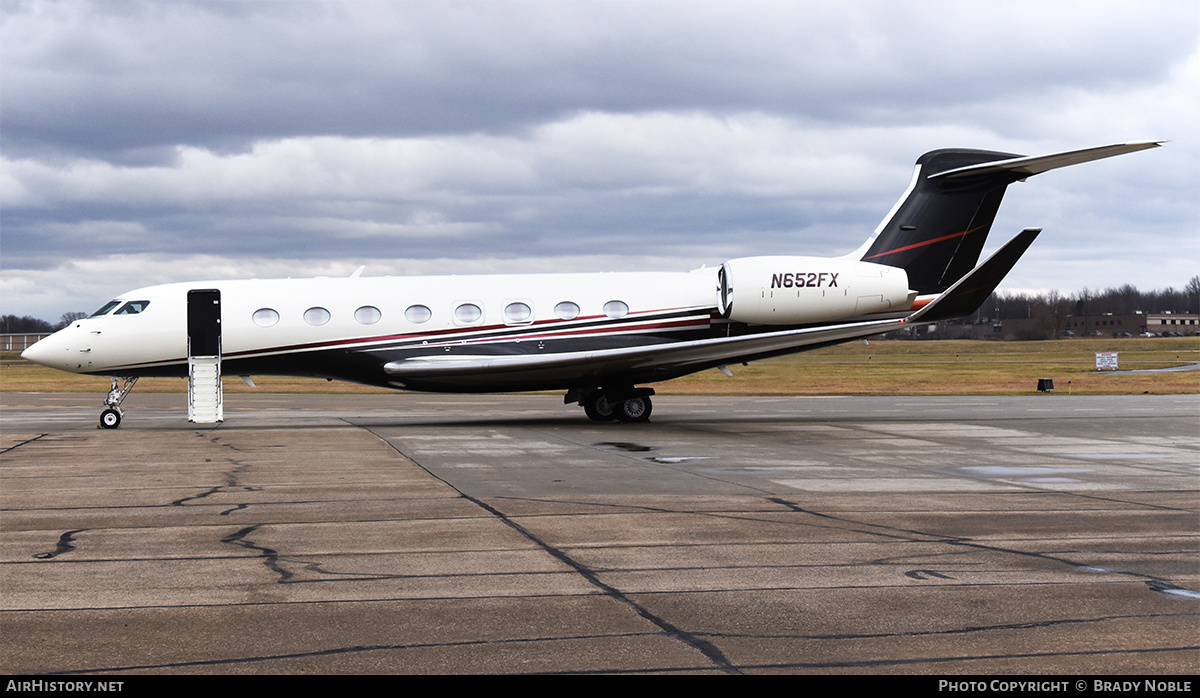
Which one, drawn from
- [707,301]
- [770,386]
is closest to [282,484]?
[707,301]

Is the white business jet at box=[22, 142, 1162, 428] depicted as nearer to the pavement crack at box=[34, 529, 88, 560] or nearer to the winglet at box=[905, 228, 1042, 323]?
the winglet at box=[905, 228, 1042, 323]

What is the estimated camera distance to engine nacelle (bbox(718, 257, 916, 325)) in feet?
74.0

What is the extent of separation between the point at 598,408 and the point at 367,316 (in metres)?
5.76

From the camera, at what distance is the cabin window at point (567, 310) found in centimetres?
2286

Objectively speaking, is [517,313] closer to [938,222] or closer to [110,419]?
[110,419]

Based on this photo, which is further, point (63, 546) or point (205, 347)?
point (205, 347)

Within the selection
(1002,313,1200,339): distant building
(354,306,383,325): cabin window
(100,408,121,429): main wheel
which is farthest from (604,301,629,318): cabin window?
(1002,313,1200,339): distant building

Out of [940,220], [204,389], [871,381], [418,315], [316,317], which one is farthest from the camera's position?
[871,381]

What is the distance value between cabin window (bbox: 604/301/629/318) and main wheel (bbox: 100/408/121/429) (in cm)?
1086

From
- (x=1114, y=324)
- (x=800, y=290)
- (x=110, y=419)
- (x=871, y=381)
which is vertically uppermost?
(x=1114, y=324)

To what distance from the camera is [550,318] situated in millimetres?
22828

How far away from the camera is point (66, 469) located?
14.8 metres

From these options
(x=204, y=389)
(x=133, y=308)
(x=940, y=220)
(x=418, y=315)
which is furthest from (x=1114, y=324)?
(x=133, y=308)

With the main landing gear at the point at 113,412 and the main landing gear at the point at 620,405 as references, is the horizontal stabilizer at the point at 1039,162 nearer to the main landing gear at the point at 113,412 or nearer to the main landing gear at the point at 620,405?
the main landing gear at the point at 620,405
